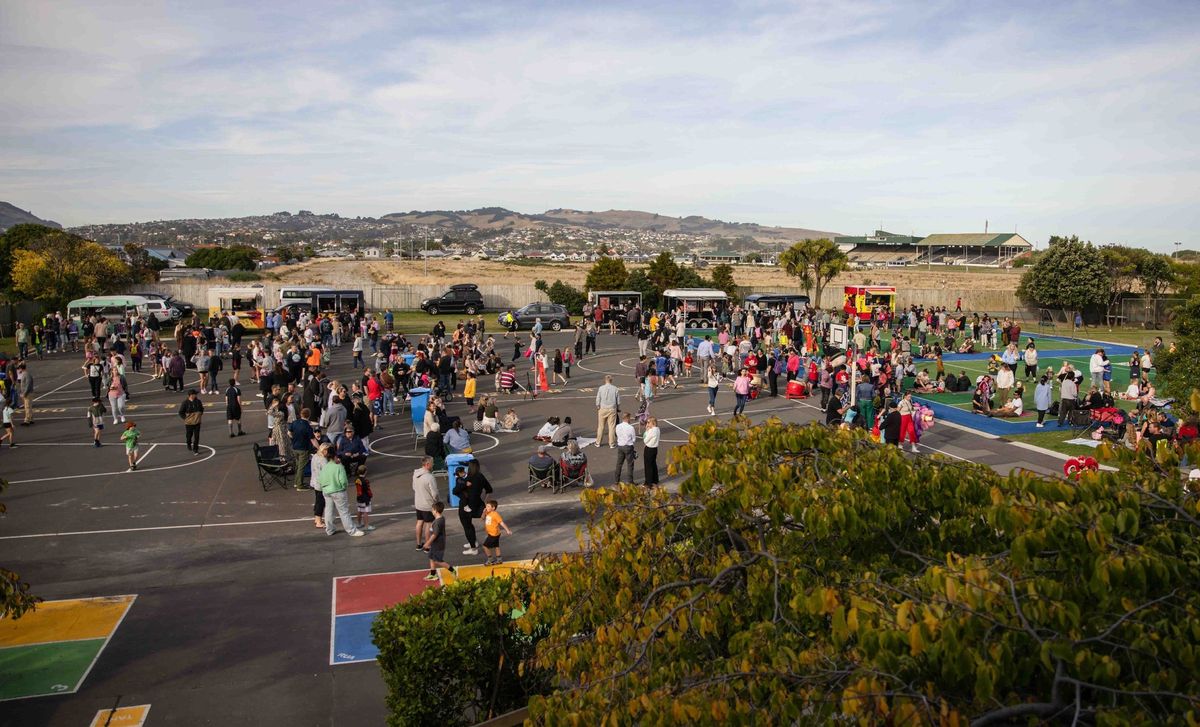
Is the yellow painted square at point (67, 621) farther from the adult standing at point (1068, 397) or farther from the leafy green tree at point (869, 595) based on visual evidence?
the adult standing at point (1068, 397)

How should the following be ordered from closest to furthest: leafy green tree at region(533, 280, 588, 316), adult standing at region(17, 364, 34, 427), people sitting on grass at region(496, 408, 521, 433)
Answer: people sitting on grass at region(496, 408, 521, 433), adult standing at region(17, 364, 34, 427), leafy green tree at region(533, 280, 588, 316)

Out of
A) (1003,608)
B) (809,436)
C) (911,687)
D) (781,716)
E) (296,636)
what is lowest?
(296,636)

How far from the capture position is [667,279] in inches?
2247

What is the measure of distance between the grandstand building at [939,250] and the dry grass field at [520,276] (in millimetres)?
20633

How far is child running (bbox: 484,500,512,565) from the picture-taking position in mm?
12156

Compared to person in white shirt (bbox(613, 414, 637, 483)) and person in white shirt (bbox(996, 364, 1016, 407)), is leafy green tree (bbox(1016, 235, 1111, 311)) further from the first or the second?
person in white shirt (bbox(613, 414, 637, 483))

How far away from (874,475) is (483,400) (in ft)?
53.6

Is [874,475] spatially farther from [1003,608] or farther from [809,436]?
[1003,608]

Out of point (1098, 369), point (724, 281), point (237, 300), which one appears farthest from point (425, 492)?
point (724, 281)

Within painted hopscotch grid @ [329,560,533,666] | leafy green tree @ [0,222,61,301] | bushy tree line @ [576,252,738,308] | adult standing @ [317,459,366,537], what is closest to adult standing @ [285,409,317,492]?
adult standing @ [317,459,366,537]

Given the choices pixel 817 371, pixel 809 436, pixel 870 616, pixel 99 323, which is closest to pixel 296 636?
pixel 809 436

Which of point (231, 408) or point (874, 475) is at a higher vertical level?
point (874, 475)

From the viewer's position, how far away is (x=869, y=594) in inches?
186

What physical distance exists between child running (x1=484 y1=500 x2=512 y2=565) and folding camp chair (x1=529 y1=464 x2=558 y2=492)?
11.6ft
